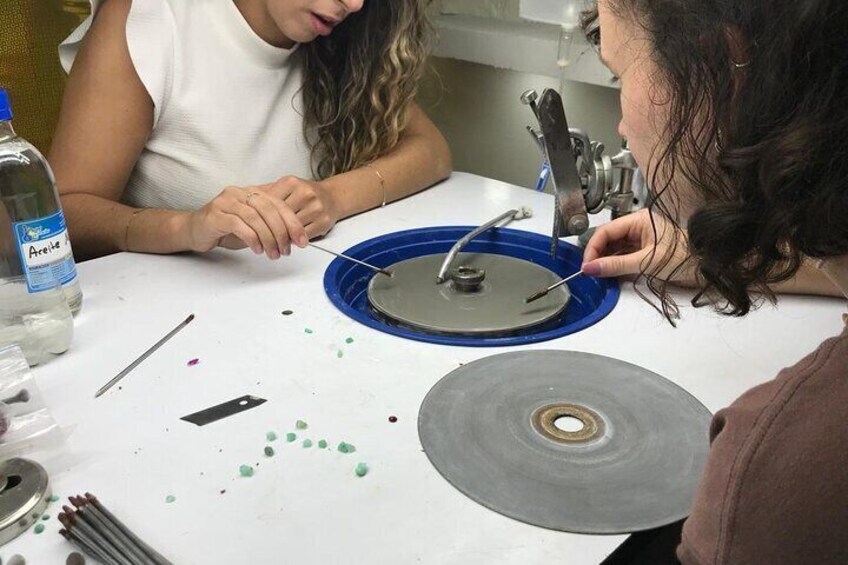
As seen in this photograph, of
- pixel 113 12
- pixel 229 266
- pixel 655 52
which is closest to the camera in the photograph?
pixel 655 52

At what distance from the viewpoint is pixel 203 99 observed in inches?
52.1

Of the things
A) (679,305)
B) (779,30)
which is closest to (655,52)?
(779,30)

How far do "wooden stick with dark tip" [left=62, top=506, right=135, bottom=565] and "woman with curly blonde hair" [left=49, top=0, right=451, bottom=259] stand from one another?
53 cm

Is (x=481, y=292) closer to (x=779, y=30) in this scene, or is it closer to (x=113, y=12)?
(x=779, y=30)

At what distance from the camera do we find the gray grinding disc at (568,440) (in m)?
0.65

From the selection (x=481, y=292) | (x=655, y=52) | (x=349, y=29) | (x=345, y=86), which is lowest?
(x=481, y=292)

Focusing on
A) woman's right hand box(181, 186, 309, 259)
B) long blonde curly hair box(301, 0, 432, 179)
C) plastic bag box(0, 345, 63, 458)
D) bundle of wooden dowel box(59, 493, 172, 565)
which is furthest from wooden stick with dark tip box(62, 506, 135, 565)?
long blonde curly hair box(301, 0, 432, 179)

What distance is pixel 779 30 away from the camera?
0.49 metres

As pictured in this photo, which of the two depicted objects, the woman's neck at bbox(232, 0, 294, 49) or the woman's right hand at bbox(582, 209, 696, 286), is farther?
the woman's neck at bbox(232, 0, 294, 49)

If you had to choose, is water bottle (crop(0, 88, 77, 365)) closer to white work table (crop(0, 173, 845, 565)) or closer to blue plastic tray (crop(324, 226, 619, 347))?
white work table (crop(0, 173, 845, 565))

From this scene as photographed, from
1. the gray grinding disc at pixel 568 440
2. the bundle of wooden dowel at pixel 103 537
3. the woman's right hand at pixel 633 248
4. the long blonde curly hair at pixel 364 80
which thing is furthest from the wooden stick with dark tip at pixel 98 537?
the long blonde curly hair at pixel 364 80

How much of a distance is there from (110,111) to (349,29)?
1.72 ft

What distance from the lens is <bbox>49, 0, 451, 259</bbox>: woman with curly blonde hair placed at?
1.18m

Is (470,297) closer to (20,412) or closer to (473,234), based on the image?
(473,234)
